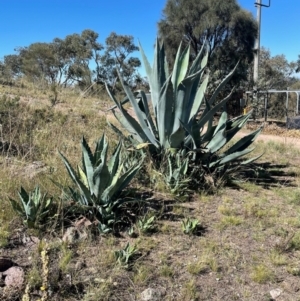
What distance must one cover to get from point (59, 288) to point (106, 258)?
0.41 metres

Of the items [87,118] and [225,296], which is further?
[87,118]

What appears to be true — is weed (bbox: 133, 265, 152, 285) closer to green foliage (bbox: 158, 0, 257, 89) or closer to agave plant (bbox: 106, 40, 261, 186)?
agave plant (bbox: 106, 40, 261, 186)

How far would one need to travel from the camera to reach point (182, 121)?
3.95 m

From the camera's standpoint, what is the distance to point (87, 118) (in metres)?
7.30

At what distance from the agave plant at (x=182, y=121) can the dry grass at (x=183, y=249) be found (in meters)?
0.47

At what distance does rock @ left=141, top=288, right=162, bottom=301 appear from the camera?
213cm

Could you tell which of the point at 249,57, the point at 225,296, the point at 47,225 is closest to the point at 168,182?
the point at 47,225

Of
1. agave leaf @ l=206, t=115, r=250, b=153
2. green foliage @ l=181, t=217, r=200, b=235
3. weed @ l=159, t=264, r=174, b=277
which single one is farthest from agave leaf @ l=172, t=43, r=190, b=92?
weed @ l=159, t=264, r=174, b=277

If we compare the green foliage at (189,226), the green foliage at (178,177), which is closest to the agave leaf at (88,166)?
the green foliage at (189,226)

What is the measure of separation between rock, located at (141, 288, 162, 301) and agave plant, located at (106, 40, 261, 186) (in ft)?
6.30

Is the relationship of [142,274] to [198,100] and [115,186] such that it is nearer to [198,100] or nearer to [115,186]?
Result: [115,186]

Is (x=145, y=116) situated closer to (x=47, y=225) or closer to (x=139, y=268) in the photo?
(x=47, y=225)

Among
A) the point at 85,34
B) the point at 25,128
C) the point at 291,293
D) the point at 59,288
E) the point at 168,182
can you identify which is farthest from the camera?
the point at 85,34

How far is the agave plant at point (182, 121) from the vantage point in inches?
155
